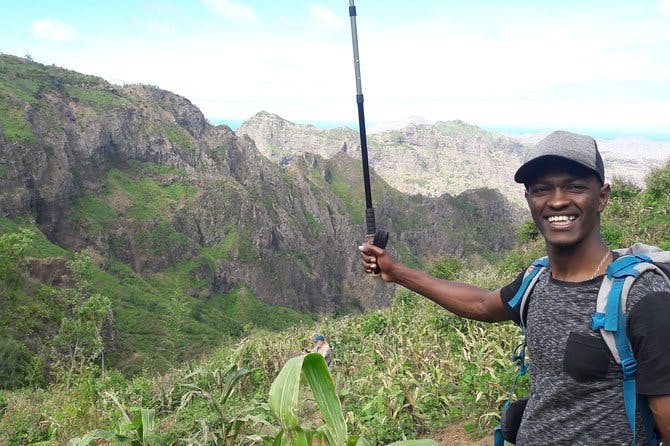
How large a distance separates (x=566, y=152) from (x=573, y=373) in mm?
625

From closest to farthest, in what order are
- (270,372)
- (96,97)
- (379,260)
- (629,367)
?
(629,367), (379,260), (270,372), (96,97)

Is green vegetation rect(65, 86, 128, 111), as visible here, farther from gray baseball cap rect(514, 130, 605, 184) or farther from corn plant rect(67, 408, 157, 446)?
gray baseball cap rect(514, 130, 605, 184)

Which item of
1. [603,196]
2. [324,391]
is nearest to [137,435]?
[324,391]

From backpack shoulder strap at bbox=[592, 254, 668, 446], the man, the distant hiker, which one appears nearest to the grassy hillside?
the distant hiker

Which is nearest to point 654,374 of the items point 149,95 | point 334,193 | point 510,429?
point 510,429

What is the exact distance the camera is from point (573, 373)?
144cm

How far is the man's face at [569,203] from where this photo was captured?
5.05 ft

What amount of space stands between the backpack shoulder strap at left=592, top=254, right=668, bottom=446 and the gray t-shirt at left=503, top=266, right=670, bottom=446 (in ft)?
0.07

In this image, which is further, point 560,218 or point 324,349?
point 324,349

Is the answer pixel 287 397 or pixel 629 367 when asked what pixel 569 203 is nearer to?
pixel 629 367

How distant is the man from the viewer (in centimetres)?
132

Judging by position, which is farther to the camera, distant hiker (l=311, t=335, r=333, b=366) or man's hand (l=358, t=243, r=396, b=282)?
distant hiker (l=311, t=335, r=333, b=366)

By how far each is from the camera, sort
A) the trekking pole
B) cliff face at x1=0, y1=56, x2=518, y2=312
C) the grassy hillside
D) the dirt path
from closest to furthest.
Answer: the trekking pole → the grassy hillside → the dirt path → cliff face at x1=0, y1=56, x2=518, y2=312

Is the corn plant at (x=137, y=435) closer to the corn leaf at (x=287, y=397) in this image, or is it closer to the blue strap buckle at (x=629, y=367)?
the corn leaf at (x=287, y=397)
